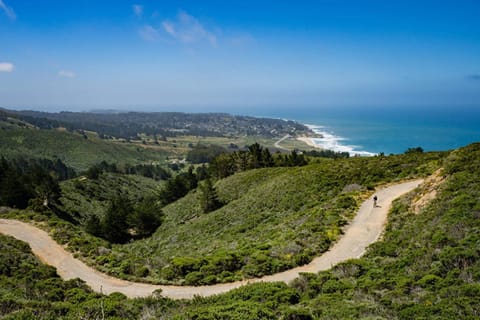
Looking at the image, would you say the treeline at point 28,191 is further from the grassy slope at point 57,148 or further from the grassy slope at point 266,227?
the grassy slope at point 57,148

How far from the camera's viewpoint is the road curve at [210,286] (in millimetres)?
14297

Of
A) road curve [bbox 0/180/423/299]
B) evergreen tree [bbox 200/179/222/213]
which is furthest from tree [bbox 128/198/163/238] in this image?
road curve [bbox 0/180/423/299]

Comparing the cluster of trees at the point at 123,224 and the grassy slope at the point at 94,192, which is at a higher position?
the cluster of trees at the point at 123,224

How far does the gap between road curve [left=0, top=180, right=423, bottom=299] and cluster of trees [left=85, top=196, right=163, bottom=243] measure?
12567 millimetres

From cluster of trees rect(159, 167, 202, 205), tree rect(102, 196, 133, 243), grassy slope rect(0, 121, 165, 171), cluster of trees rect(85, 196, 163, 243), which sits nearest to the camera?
cluster of trees rect(85, 196, 163, 243)

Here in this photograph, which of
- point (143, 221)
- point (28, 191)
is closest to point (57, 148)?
point (28, 191)

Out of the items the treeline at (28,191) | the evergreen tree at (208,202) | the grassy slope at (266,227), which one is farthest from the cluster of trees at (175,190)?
the evergreen tree at (208,202)

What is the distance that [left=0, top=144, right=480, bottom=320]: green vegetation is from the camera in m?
8.90

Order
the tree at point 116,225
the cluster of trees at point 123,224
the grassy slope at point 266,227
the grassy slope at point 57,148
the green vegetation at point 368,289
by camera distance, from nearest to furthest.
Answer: the green vegetation at point 368,289, the grassy slope at point 266,227, the cluster of trees at point 123,224, the tree at point 116,225, the grassy slope at point 57,148

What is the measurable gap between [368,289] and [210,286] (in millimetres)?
7116

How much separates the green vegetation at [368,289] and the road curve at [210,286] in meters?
1.39

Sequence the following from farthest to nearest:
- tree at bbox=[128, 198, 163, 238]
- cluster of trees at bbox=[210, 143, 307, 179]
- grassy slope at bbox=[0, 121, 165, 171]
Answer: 1. grassy slope at bbox=[0, 121, 165, 171]
2. cluster of trees at bbox=[210, 143, 307, 179]
3. tree at bbox=[128, 198, 163, 238]

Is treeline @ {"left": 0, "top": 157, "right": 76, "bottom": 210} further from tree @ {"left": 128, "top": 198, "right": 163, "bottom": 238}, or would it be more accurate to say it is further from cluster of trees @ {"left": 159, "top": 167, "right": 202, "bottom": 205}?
cluster of trees @ {"left": 159, "top": 167, "right": 202, "bottom": 205}

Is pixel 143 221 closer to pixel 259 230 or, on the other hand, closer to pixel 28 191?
pixel 28 191
